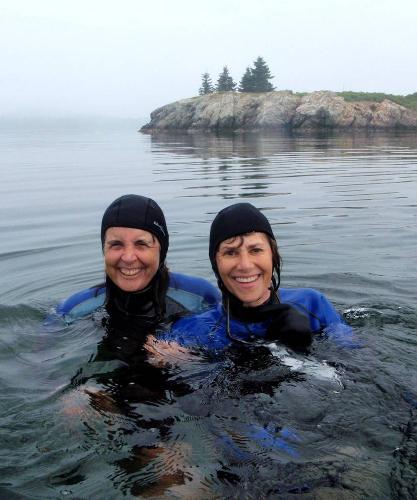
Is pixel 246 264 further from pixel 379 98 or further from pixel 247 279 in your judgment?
pixel 379 98

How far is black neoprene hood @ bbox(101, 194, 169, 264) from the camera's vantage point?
5141 mm

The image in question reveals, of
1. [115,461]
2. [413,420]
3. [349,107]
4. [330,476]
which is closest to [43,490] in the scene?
[115,461]

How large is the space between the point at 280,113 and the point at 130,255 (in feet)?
184

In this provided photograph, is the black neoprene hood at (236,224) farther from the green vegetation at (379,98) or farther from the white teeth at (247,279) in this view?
the green vegetation at (379,98)

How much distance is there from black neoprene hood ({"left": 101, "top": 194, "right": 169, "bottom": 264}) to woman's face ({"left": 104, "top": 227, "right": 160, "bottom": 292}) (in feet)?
0.15

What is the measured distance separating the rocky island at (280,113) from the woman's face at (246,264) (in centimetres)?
5292

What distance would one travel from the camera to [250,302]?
483 centimetres

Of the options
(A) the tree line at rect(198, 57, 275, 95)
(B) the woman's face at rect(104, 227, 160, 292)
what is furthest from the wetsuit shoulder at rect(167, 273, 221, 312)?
(A) the tree line at rect(198, 57, 275, 95)

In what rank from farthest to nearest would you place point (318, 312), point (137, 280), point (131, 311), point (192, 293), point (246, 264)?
1. point (192, 293)
2. point (131, 311)
3. point (137, 280)
4. point (318, 312)
5. point (246, 264)

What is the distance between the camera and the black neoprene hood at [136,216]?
514 cm

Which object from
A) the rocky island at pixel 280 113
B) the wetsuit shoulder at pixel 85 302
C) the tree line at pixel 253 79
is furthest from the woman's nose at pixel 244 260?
the tree line at pixel 253 79

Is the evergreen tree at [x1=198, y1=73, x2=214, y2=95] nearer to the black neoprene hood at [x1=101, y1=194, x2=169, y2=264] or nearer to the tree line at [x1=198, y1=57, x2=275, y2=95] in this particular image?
the tree line at [x1=198, y1=57, x2=275, y2=95]

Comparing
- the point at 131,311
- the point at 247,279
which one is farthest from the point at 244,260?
the point at 131,311

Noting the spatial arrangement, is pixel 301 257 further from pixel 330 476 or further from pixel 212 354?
pixel 330 476
